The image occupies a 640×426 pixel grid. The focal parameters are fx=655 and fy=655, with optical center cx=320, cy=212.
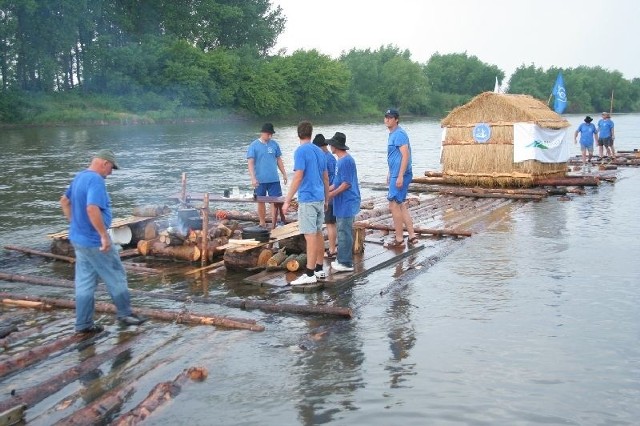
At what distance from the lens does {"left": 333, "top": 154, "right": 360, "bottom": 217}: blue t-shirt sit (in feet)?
27.4

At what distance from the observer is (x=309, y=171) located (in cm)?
768

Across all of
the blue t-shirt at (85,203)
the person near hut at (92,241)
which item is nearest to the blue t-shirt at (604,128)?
the person near hut at (92,241)

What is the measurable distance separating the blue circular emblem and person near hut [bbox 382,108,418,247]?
324 inches

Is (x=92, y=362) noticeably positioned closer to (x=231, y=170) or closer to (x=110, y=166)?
(x=110, y=166)

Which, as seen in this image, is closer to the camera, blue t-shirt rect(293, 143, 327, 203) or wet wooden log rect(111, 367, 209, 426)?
wet wooden log rect(111, 367, 209, 426)

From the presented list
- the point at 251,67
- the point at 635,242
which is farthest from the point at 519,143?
the point at 251,67

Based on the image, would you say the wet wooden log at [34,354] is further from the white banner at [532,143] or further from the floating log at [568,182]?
the floating log at [568,182]

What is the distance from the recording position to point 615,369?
539 cm

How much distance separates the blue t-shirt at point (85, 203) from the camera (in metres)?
6.12


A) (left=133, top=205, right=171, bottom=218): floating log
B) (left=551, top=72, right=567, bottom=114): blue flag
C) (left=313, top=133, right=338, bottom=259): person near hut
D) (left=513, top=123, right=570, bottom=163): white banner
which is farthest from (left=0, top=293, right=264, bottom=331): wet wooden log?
(left=551, top=72, right=567, bottom=114): blue flag

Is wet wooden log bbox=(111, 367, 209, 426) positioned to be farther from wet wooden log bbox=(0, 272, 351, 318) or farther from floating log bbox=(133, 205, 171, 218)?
floating log bbox=(133, 205, 171, 218)

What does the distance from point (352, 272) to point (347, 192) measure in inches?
40.3

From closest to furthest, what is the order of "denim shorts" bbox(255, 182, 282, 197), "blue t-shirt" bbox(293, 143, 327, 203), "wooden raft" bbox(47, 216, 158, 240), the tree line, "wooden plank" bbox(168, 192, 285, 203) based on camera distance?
"blue t-shirt" bbox(293, 143, 327, 203)
"wooden raft" bbox(47, 216, 158, 240)
"wooden plank" bbox(168, 192, 285, 203)
"denim shorts" bbox(255, 182, 282, 197)
the tree line

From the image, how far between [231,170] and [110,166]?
58.3 feet
